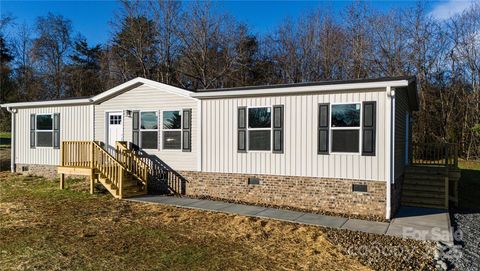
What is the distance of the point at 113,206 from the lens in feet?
30.3

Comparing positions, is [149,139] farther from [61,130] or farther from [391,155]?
[391,155]

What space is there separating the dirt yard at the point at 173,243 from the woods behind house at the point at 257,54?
56.5 feet

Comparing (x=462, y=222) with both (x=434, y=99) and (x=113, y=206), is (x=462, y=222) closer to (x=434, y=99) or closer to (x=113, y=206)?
(x=113, y=206)

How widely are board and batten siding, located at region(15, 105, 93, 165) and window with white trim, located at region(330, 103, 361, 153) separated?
903 cm

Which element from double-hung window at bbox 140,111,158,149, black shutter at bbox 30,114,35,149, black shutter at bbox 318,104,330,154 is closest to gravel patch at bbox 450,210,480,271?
black shutter at bbox 318,104,330,154

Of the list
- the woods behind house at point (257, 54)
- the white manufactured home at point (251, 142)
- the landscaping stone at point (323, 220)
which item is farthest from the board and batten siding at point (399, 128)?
the woods behind house at point (257, 54)

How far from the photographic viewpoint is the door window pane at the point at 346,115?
827cm

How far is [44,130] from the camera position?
13.9 m

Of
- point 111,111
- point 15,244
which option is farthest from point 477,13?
point 15,244

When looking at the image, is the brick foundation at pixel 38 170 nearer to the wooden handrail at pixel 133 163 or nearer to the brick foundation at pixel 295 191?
the wooden handrail at pixel 133 163

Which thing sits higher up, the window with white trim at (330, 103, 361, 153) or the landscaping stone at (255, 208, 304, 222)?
the window with white trim at (330, 103, 361, 153)

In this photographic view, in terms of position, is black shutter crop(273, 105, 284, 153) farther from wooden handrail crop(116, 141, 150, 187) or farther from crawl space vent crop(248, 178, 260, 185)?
wooden handrail crop(116, 141, 150, 187)

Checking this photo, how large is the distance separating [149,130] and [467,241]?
9.26 metres

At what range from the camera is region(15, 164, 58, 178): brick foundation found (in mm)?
13547
